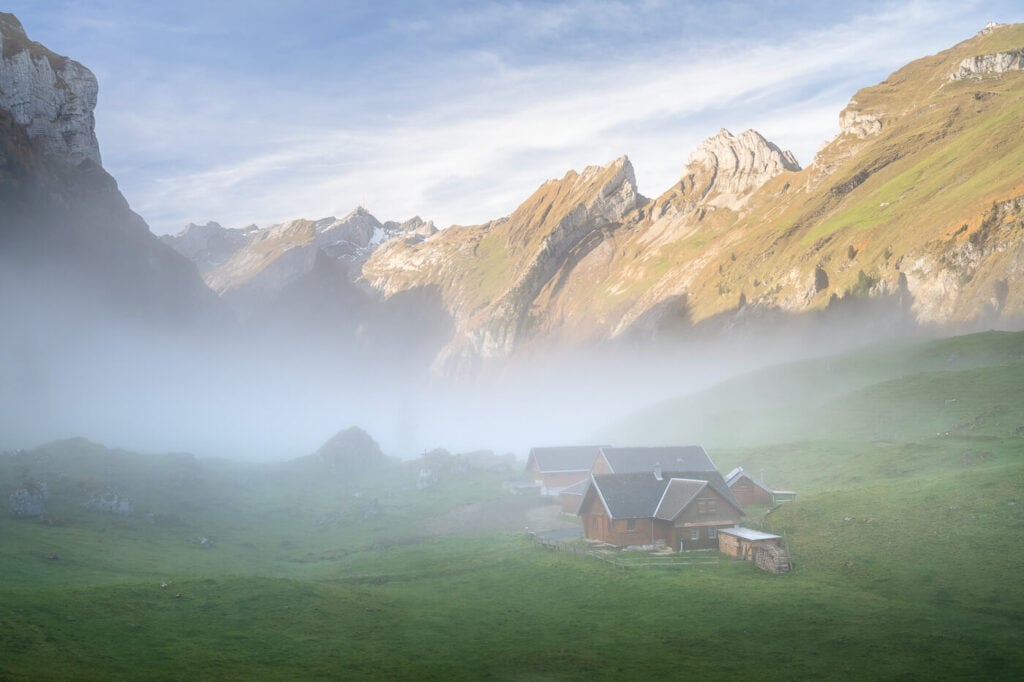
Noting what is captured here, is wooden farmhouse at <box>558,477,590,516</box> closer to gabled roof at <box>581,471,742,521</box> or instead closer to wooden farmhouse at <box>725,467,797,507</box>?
gabled roof at <box>581,471,742,521</box>

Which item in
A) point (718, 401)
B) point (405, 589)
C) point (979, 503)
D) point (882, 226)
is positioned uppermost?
point (882, 226)

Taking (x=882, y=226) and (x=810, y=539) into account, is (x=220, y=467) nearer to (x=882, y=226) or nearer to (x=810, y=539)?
(x=810, y=539)

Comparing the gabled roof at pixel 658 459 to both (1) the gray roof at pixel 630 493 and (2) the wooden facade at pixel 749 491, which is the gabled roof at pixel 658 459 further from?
(1) the gray roof at pixel 630 493

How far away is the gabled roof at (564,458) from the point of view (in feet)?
365

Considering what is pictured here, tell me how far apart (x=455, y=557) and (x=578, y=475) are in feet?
145

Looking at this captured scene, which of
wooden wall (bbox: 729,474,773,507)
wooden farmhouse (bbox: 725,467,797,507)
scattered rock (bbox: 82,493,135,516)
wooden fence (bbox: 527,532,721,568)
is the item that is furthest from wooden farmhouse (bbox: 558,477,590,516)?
scattered rock (bbox: 82,493,135,516)

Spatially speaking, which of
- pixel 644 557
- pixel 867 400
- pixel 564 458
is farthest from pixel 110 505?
pixel 867 400

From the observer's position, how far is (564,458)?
11256 centimetres

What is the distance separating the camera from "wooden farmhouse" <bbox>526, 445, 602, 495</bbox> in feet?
362

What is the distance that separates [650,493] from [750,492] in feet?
45.0

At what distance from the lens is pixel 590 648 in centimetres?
4141

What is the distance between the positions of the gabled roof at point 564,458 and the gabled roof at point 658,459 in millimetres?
17388

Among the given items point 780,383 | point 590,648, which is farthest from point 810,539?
point 780,383

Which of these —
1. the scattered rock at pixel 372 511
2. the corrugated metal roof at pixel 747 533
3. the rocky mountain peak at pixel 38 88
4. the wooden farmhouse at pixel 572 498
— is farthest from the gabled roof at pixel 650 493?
the rocky mountain peak at pixel 38 88
